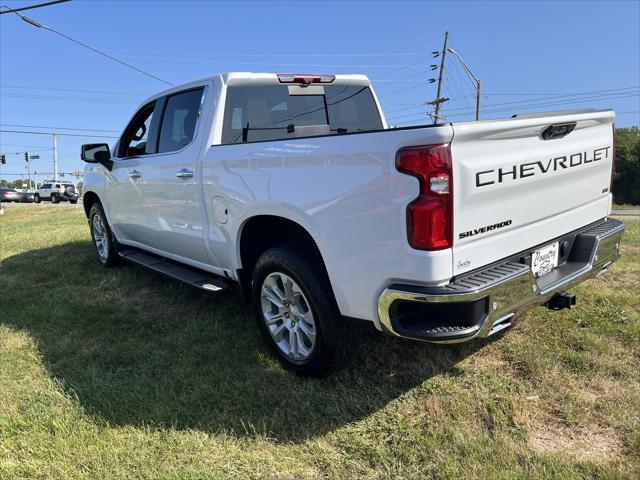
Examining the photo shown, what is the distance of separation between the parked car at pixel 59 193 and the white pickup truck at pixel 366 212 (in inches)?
1731

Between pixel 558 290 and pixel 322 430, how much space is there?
1.56 m

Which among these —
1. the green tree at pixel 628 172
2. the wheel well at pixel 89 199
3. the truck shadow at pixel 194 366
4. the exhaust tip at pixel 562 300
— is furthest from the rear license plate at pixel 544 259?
the green tree at pixel 628 172

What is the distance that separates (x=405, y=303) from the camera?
2.40m

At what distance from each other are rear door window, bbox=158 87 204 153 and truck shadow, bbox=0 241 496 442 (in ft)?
4.90

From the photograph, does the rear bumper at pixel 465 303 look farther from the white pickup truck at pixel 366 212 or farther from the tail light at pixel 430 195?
the tail light at pixel 430 195

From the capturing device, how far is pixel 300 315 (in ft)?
10.0

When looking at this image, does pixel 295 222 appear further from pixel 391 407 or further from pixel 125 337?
pixel 125 337

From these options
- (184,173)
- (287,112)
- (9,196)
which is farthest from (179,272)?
(9,196)

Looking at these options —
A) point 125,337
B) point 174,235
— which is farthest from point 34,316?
point 174,235

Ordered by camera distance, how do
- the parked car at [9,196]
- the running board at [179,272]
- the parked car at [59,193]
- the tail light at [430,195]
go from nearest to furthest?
the tail light at [430,195] < the running board at [179,272] < the parked car at [59,193] < the parked car at [9,196]

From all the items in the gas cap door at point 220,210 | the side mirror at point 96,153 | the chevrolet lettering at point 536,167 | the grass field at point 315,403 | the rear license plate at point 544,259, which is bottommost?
the grass field at point 315,403

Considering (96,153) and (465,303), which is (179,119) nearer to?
(96,153)

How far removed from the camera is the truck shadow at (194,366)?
2.79 meters

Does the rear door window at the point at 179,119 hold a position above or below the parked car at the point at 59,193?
above
